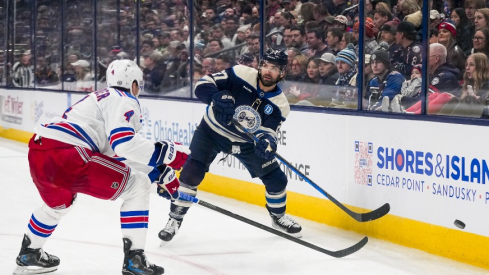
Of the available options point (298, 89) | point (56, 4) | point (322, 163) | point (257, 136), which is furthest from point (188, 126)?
point (56, 4)

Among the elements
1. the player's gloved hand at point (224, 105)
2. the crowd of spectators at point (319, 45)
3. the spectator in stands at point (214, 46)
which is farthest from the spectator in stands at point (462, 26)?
the spectator in stands at point (214, 46)

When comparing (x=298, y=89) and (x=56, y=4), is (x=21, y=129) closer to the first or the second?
(x=56, y=4)

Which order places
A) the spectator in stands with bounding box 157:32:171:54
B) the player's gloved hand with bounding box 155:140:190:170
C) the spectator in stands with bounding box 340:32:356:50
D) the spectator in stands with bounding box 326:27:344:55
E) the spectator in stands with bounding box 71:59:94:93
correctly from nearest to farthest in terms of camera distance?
the player's gloved hand with bounding box 155:140:190:170 < the spectator in stands with bounding box 340:32:356:50 < the spectator in stands with bounding box 326:27:344:55 < the spectator in stands with bounding box 157:32:171:54 < the spectator in stands with bounding box 71:59:94:93

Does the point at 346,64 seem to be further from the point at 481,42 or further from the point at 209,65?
the point at 209,65

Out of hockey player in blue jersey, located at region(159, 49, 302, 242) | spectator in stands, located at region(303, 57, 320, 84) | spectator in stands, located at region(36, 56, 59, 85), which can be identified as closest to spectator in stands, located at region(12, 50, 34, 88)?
spectator in stands, located at region(36, 56, 59, 85)

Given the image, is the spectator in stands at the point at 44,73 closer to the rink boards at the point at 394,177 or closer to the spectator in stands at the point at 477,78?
the rink boards at the point at 394,177

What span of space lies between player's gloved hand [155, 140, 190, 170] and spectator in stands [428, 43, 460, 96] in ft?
4.99

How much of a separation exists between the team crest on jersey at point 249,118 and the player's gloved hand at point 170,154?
0.98 m

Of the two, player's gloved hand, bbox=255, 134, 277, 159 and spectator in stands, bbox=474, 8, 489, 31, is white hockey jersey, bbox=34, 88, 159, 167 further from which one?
spectator in stands, bbox=474, 8, 489, 31

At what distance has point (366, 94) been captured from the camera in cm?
466

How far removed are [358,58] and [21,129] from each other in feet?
19.7

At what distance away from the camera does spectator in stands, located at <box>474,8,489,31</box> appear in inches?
149

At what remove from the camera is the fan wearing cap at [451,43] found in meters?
3.97

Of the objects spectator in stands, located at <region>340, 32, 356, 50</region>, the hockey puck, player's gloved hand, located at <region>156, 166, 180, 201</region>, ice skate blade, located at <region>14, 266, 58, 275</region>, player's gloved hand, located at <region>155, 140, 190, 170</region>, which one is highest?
spectator in stands, located at <region>340, 32, 356, 50</region>
